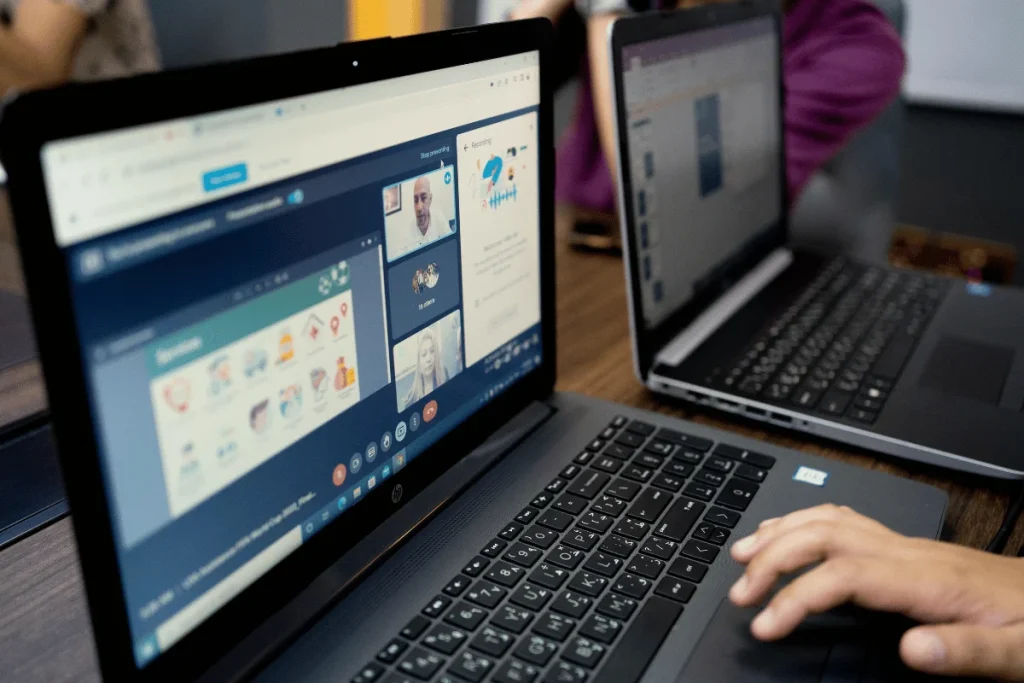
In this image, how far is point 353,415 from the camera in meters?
0.56

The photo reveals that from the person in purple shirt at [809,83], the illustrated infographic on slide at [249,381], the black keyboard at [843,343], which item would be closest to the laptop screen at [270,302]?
the illustrated infographic on slide at [249,381]

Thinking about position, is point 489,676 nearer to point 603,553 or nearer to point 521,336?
point 603,553

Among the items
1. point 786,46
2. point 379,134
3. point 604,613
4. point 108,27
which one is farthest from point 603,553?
point 108,27

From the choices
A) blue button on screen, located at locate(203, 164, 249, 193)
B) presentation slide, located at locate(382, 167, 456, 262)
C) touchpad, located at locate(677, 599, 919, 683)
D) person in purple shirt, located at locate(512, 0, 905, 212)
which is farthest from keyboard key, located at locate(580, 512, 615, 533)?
person in purple shirt, located at locate(512, 0, 905, 212)

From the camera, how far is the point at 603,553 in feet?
1.95

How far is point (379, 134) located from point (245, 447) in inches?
8.3

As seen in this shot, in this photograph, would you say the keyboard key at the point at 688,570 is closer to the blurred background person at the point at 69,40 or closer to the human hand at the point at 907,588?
the human hand at the point at 907,588

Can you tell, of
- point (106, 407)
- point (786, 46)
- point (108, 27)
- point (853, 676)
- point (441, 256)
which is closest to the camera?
point (106, 407)

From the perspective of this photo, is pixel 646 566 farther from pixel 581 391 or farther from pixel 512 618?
pixel 581 391

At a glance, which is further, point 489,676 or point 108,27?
point 108,27

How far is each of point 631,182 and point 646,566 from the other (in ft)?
1.30

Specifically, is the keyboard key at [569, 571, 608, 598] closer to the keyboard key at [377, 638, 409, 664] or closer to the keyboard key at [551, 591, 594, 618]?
the keyboard key at [551, 591, 594, 618]

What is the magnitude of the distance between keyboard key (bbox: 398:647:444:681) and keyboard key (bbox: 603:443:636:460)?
0.27m

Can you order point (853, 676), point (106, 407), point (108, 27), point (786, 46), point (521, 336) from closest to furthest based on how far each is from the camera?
1. point (106, 407)
2. point (853, 676)
3. point (521, 336)
4. point (786, 46)
5. point (108, 27)
